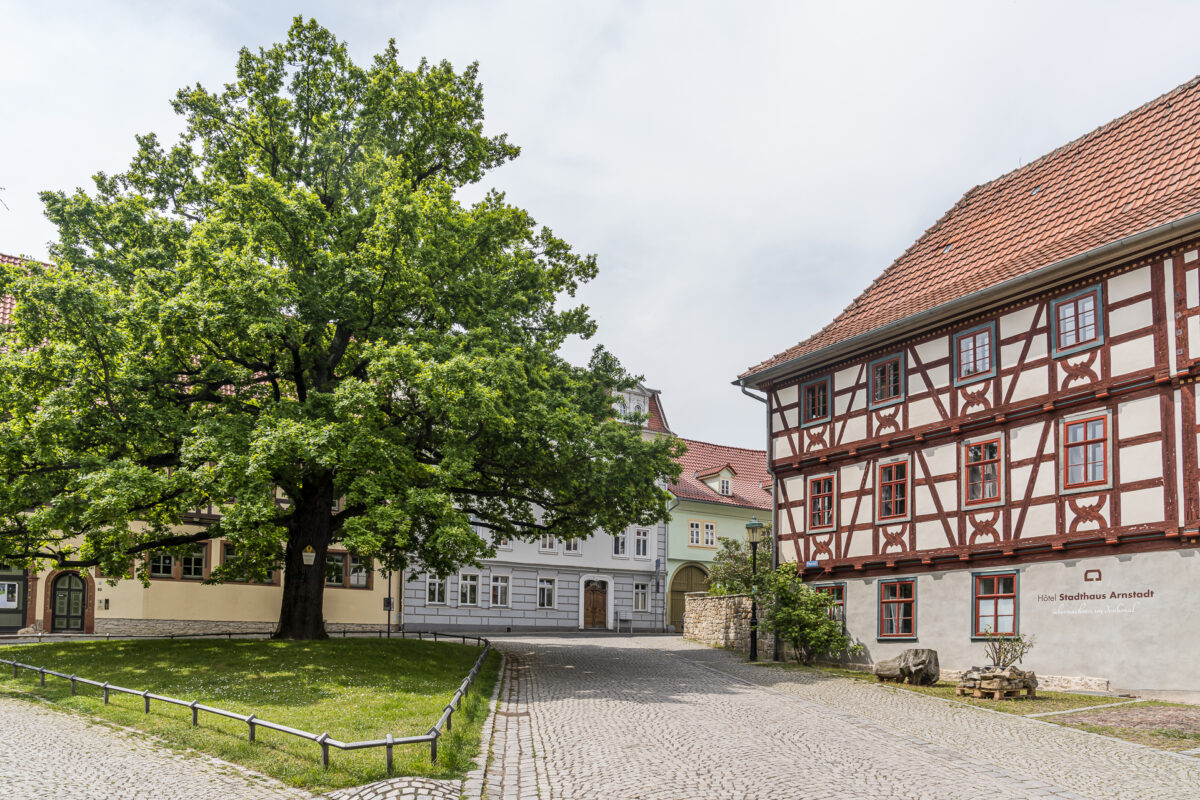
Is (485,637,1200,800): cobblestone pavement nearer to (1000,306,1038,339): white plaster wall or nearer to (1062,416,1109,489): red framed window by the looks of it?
Answer: (1062,416,1109,489): red framed window

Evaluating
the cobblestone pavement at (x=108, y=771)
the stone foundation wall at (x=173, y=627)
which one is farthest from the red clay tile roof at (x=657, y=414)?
the cobblestone pavement at (x=108, y=771)

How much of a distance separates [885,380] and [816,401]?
2.46m

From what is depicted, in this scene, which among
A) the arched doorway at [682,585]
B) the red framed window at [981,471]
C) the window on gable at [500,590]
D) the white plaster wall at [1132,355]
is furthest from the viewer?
the arched doorway at [682,585]

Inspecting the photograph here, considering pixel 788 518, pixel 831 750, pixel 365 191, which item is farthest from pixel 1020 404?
pixel 365 191

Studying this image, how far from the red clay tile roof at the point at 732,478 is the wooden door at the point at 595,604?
225 inches

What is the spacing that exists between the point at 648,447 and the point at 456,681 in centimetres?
753

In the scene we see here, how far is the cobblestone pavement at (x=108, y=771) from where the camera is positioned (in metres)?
10.1

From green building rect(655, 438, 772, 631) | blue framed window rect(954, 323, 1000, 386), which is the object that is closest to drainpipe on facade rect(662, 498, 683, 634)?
green building rect(655, 438, 772, 631)

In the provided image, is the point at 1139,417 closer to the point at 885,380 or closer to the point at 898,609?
the point at 885,380

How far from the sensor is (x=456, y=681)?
1952cm

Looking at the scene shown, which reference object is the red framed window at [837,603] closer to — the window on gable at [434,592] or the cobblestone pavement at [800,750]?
the cobblestone pavement at [800,750]

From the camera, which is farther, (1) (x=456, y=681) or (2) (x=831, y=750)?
(1) (x=456, y=681)

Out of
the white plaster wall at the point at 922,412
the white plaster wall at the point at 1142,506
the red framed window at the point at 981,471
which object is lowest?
the white plaster wall at the point at 1142,506

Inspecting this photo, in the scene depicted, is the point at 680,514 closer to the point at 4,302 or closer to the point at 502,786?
the point at 4,302
